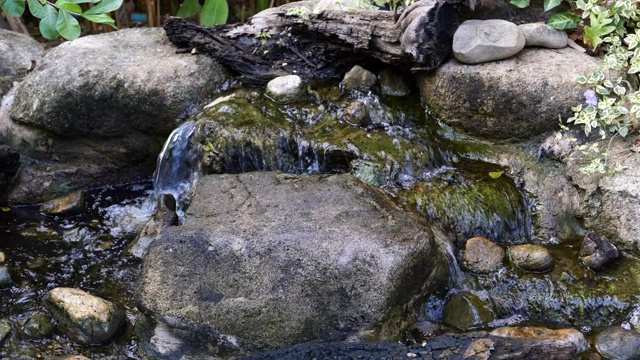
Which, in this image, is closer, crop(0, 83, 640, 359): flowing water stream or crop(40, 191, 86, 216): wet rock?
crop(0, 83, 640, 359): flowing water stream

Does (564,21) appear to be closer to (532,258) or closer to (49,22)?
(532,258)

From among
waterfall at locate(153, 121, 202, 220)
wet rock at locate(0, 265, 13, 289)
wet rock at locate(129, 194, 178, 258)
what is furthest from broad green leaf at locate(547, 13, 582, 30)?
wet rock at locate(0, 265, 13, 289)

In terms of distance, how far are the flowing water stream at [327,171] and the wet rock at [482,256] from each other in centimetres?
5

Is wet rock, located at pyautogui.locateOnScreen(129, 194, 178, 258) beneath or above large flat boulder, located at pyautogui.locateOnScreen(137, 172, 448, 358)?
beneath

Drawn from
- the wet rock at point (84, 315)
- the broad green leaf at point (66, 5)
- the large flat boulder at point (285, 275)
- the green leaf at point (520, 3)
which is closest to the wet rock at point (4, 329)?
the wet rock at point (84, 315)

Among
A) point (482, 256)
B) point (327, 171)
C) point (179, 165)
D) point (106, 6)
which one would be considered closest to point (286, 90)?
point (327, 171)

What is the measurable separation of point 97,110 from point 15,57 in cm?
106

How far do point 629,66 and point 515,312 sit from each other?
163 centimetres

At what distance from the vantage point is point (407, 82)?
4.35 meters

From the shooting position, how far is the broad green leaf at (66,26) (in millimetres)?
2287

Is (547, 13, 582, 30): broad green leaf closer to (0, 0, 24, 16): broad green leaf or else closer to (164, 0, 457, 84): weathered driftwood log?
(164, 0, 457, 84): weathered driftwood log

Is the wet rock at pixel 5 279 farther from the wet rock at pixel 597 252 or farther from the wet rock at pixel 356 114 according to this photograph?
the wet rock at pixel 597 252

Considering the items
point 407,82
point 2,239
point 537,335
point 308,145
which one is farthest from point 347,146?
point 2,239

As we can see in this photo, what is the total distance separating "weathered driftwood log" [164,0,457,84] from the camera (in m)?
4.03
